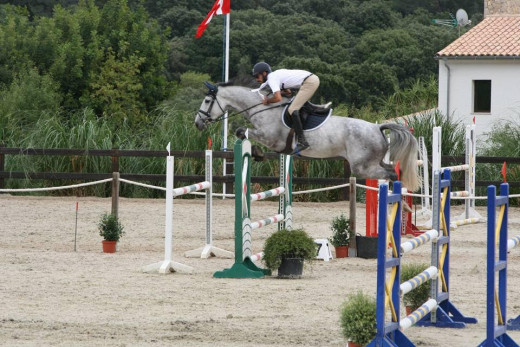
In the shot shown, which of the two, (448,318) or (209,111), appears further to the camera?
(209,111)

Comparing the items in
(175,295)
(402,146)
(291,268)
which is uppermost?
(402,146)

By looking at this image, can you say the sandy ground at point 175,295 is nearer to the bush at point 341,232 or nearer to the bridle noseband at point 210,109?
the bush at point 341,232

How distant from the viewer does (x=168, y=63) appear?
52156 millimetres

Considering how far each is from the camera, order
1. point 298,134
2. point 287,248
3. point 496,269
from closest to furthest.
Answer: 1. point 496,269
2. point 287,248
3. point 298,134

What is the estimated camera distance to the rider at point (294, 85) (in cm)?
1060

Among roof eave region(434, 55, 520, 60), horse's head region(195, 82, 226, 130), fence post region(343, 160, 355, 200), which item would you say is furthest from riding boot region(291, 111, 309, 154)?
roof eave region(434, 55, 520, 60)

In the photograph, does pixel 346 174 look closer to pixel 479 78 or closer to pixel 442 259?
pixel 442 259

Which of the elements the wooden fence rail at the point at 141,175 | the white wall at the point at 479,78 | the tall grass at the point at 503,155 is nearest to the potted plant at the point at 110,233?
the wooden fence rail at the point at 141,175

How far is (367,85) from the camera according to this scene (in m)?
45.8

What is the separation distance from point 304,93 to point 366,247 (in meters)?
2.04

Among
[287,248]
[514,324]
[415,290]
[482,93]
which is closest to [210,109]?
[287,248]

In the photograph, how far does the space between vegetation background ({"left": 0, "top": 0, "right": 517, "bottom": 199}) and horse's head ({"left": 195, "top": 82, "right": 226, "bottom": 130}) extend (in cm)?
25

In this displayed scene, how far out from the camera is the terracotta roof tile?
32312 millimetres

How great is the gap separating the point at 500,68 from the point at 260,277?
24.2m
